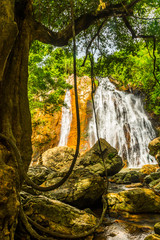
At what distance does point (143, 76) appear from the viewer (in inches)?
422

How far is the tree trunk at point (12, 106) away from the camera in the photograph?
154 centimetres

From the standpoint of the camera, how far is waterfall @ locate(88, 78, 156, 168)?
16.4m

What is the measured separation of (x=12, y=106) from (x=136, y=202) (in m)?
3.92

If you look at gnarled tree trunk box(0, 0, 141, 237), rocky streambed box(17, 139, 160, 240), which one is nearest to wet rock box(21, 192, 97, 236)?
rocky streambed box(17, 139, 160, 240)

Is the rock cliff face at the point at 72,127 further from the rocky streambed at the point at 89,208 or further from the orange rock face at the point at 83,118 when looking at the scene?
the rocky streambed at the point at 89,208

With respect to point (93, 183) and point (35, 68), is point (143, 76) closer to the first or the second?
point (35, 68)

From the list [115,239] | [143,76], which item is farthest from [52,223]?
[143,76]

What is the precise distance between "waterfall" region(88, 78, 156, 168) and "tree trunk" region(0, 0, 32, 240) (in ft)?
47.7

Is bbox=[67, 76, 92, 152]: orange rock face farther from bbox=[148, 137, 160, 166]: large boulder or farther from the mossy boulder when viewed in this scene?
the mossy boulder

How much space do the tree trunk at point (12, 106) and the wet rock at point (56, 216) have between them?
849mm

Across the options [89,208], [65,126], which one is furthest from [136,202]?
[65,126]

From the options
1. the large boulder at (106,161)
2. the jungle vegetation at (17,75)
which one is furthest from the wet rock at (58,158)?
the jungle vegetation at (17,75)

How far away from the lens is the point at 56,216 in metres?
2.81

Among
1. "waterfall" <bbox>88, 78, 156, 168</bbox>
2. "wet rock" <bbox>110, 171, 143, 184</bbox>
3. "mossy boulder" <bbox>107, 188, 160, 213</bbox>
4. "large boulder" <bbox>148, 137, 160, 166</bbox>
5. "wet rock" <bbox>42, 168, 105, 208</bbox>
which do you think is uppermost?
"waterfall" <bbox>88, 78, 156, 168</bbox>
